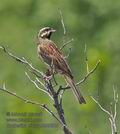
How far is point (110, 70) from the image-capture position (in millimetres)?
15344

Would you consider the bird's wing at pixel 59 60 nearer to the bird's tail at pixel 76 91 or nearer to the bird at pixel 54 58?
the bird at pixel 54 58

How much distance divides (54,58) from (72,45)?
584 cm

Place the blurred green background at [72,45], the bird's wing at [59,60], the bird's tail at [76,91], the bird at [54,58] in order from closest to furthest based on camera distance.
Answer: the bird's tail at [76,91], the bird at [54,58], the bird's wing at [59,60], the blurred green background at [72,45]

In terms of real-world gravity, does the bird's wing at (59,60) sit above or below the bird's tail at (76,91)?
above

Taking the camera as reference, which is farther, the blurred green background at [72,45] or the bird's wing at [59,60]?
the blurred green background at [72,45]

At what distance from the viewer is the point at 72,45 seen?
14.0m

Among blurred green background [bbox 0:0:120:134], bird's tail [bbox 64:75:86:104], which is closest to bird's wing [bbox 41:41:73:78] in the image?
bird's tail [bbox 64:75:86:104]

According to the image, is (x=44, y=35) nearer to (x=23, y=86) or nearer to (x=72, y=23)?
(x=23, y=86)

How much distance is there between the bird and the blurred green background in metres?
3.73

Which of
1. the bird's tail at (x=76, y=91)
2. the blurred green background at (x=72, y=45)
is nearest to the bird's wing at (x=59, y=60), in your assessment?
the bird's tail at (x=76, y=91)

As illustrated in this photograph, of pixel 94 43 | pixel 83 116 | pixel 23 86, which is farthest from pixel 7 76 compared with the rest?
pixel 83 116

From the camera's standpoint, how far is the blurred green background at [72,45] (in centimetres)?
1345

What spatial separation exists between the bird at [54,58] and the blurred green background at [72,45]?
373 centimetres

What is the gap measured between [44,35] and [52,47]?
32cm
